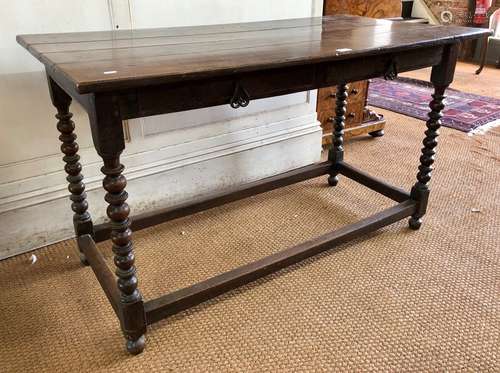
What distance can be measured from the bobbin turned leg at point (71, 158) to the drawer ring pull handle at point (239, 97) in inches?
20.5

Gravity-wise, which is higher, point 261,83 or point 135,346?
point 261,83

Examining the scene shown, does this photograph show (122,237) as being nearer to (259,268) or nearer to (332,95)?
(259,268)

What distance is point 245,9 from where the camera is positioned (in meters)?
1.78

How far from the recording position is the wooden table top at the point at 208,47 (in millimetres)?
959

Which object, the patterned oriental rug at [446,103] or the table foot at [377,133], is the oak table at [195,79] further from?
the patterned oriental rug at [446,103]

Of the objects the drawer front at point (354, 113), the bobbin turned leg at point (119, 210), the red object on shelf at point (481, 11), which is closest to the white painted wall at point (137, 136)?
the drawer front at point (354, 113)

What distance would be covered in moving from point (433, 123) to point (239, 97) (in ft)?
2.74

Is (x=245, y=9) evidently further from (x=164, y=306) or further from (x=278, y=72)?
(x=164, y=306)

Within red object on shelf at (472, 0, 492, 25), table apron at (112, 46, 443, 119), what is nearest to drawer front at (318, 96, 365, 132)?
table apron at (112, 46, 443, 119)

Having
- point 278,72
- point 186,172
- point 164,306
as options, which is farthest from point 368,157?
point 164,306

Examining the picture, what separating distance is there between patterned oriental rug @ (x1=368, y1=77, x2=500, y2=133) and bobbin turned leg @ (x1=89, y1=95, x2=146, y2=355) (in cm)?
232

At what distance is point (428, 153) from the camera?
1665 mm

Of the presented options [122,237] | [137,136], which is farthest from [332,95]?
[122,237]

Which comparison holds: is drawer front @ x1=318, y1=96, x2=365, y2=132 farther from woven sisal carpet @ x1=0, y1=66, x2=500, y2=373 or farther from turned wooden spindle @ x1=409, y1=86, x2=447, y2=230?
turned wooden spindle @ x1=409, y1=86, x2=447, y2=230
